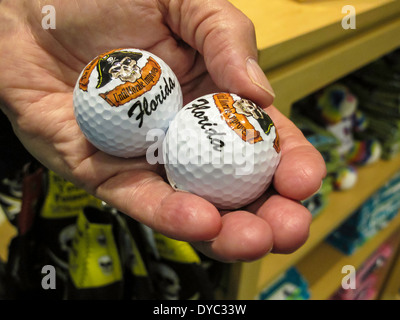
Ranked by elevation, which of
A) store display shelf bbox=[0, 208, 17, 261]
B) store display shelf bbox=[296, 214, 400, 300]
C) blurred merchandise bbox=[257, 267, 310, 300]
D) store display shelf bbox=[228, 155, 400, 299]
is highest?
store display shelf bbox=[228, 155, 400, 299]

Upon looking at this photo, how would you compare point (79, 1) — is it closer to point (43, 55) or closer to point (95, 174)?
point (43, 55)

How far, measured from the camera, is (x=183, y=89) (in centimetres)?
81

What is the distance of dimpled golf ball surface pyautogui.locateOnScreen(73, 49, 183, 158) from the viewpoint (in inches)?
23.8

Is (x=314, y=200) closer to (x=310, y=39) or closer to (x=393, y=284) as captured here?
(x=310, y=39)

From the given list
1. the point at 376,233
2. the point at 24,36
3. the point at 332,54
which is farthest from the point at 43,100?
the point at 376,233

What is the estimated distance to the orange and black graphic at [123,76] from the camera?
603 millimetres

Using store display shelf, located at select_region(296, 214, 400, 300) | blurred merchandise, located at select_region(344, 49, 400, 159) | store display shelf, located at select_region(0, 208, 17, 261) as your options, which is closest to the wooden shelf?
blurred merchandise, located at select_region(344, 49, 400, 159)

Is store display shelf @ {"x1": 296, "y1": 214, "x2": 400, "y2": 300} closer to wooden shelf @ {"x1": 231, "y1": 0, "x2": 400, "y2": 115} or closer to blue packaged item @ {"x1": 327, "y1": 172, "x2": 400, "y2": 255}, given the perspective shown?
blue packaged item @ {"x1": 327, "y1": 172, "x2": 400, "y2": 255}

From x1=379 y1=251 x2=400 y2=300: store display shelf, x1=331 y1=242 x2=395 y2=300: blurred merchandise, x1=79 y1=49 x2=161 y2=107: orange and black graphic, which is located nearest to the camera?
x1=79 y1=49 x2=161 y2=107: orange and black graphic

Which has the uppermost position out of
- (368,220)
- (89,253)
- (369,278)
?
(89,253)

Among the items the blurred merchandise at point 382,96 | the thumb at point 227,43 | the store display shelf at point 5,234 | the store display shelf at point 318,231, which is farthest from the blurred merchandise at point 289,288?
the store display shelf at point 5,234

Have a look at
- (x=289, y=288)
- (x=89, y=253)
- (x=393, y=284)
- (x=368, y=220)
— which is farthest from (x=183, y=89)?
(x=393, y=284)

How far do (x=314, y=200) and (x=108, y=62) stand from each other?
718 millimetres

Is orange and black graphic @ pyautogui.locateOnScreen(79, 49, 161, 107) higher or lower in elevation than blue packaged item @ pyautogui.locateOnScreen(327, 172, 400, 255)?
higher
